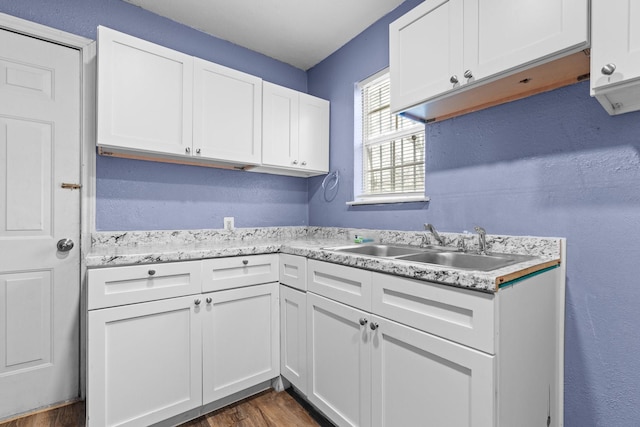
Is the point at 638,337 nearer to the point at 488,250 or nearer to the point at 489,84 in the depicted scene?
the point at 488,250

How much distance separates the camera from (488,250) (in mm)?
1525

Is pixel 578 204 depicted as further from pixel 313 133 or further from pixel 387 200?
pixel 313 133

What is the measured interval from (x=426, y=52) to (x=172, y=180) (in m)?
1.82

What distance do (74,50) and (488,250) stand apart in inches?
105

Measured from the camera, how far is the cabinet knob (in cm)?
93

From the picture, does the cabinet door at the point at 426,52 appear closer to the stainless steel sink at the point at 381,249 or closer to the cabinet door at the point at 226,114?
the stainless steel sink at the point at 381,249

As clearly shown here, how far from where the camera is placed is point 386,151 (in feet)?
7.39

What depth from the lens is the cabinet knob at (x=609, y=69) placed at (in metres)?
0.93

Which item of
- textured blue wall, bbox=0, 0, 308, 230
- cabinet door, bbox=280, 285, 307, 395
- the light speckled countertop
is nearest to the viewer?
the light speckled countertop

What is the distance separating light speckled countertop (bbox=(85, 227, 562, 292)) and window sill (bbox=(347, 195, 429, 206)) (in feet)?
0.68

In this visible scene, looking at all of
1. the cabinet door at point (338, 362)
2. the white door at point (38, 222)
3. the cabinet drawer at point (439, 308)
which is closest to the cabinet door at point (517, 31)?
the cabinet drawer at point (439, 308)

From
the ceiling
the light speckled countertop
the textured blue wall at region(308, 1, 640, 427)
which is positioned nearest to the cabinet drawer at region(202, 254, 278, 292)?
the light speckled countertop

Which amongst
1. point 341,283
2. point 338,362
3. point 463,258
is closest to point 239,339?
point 338,362

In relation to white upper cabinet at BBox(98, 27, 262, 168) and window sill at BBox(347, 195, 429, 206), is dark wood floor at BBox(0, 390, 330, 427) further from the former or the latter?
white upper cabinet at BBox(98, 27, 262, 168)
